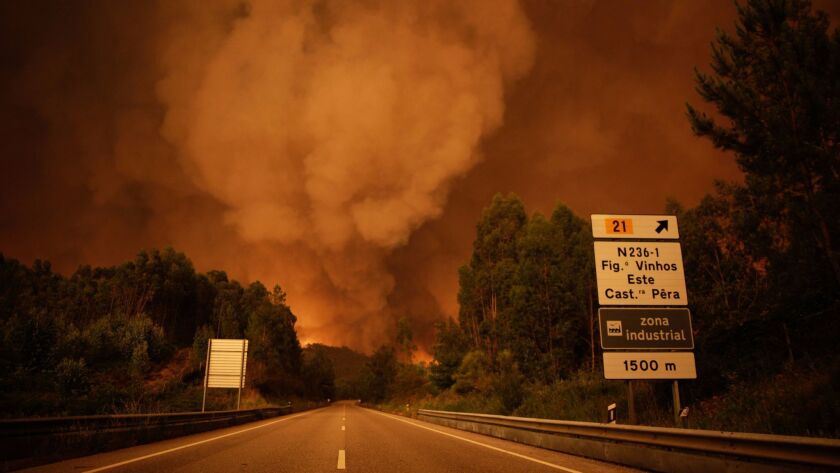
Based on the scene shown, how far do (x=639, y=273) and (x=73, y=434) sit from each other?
13837 millimetres

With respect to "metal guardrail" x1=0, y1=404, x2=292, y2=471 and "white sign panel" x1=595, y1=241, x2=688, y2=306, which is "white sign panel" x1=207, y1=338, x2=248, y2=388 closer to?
"metal guardrail" x1=0, y1=404, x2=292, y2=471

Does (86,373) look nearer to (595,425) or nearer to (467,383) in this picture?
(467,383)

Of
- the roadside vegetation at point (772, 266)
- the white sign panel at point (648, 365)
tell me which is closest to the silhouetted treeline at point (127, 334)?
the white sign panel at point (648, 365)

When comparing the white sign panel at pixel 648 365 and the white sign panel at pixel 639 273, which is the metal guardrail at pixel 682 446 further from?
the white sign panel at pixel 639 273

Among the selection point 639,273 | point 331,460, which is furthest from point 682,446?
point 331,460

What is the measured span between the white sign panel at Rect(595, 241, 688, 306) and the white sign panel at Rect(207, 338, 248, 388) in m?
24.0

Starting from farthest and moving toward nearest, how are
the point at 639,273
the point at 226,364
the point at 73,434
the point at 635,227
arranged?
the point at 226,364, the point at 635,227, the point at 639,273, the point at 73,434

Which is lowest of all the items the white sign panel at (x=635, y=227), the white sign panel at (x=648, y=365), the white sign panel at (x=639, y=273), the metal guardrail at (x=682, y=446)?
the metal guardrail at (x=682, y=446)

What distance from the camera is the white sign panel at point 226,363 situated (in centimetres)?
2705

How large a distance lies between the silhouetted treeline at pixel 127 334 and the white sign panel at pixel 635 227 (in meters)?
18.9

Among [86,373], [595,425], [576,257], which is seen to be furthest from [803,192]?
[86,373]

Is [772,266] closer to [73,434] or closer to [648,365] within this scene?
[648,365]

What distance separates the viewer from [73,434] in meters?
9.10

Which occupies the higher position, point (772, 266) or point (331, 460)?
point (772, 266)
